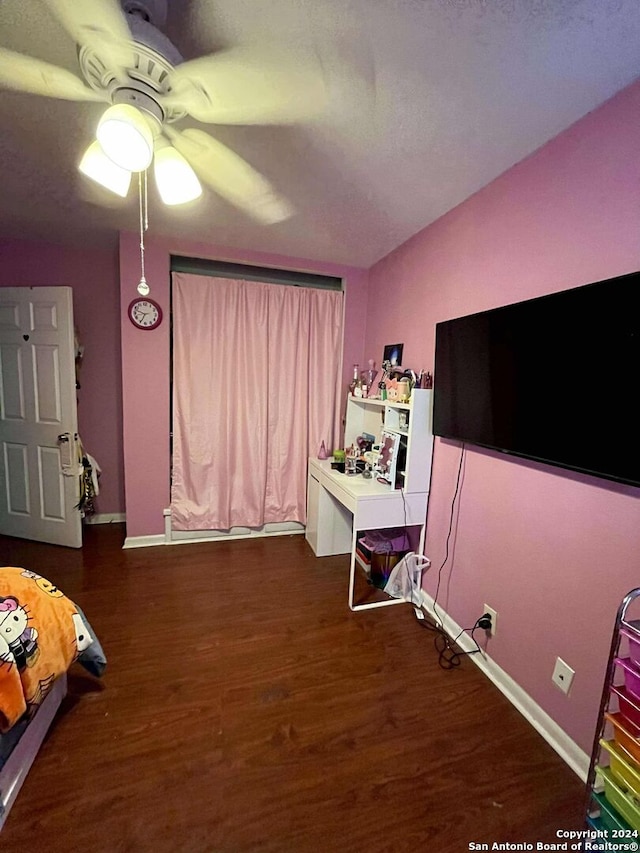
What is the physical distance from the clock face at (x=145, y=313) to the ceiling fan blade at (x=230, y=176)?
107cm

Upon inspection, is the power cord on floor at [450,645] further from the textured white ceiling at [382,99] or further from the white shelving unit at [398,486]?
the textured white ceiling at [382,99]

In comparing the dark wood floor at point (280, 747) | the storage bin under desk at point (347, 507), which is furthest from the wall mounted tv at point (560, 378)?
the dark wood floor at point (280, 747)

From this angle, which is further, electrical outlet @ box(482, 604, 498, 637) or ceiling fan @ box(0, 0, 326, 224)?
electrical outlet @ box(482, 604, 498, 637)

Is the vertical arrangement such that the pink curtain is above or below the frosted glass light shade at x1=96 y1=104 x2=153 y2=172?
below

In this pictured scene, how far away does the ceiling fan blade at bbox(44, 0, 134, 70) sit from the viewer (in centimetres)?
90

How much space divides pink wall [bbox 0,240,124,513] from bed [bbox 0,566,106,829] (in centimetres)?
213

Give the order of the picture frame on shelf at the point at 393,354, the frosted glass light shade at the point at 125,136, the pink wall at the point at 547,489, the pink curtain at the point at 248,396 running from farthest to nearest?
the pink curtain at the point at 248,396 < the picture frame on shelf at the point at 393,354 < the pink wall at the point at 547,489 < the frosted glass light shade at the point at 125,136

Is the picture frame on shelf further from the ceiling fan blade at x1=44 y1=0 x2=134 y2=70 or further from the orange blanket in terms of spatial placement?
the orange blanket

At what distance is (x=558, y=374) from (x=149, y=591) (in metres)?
2.61

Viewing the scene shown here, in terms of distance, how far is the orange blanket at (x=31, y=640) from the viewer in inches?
42.9

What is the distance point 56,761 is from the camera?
128cm

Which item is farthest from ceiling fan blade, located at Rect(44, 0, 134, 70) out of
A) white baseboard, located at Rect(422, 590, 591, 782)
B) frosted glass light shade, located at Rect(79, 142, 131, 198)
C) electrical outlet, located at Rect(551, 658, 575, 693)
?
white baseboard, located at Rect(422, 590, 591, 782)

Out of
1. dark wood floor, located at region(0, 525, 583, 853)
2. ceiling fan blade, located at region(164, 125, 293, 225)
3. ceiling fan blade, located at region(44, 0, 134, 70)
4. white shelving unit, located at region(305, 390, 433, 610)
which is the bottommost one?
dark wood floor, located at region(0, 525, 583, 853)

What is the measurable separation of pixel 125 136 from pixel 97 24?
0.76ft
